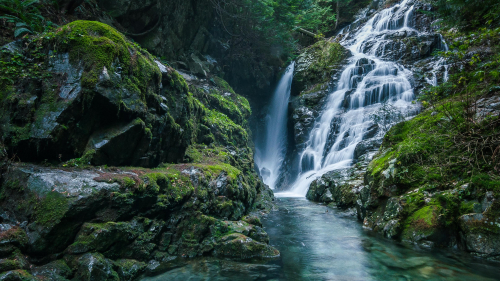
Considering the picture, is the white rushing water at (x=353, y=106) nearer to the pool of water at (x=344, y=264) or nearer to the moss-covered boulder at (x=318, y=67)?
the moss-covered boulder at (x=318, y=67)

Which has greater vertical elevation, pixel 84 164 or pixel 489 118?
pixel 489 118

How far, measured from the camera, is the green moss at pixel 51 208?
11.8ft

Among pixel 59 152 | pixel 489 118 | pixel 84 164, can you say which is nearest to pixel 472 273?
pixel 489 118

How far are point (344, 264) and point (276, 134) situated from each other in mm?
16819

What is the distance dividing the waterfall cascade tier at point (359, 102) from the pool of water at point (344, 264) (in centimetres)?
727

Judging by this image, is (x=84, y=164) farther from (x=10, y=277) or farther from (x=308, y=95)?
(x=308, y=95)

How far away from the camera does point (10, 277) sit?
9.70 ft

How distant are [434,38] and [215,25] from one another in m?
13.5

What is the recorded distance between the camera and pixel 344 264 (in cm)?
506

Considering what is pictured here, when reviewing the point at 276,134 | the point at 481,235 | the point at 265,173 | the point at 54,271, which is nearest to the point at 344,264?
the point at 481,235

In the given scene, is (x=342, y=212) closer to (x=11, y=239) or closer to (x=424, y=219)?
(x=424, y=219)

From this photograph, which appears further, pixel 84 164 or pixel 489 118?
pixel 489 118

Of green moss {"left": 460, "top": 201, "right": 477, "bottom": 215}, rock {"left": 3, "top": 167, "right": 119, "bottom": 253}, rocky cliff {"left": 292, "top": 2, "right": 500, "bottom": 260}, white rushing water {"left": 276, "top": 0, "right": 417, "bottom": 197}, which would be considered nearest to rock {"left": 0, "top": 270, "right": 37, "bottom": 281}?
rock {"left": 3, "top": 167, "right": 119, "bottom": 253}

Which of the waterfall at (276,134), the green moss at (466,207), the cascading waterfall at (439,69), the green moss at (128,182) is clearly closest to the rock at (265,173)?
the waterfall at (276,134)
